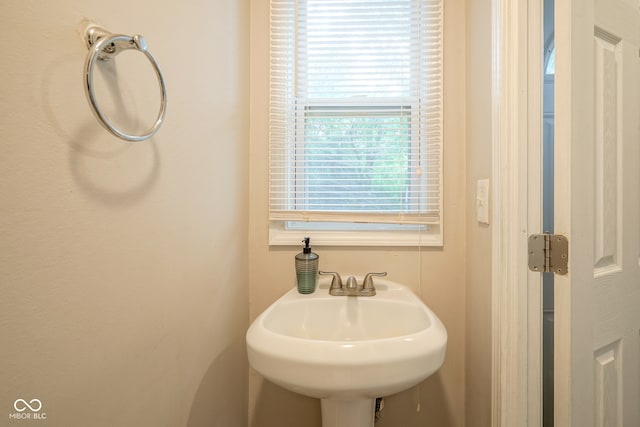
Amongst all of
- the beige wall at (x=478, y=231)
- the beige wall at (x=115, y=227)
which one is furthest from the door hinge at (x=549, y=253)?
the beige wall at (x=115, y=227)

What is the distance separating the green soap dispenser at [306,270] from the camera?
3.22 ft

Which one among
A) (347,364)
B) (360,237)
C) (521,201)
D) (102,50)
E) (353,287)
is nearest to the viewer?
(102,50)

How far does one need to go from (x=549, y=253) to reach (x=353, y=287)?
22.9 inches

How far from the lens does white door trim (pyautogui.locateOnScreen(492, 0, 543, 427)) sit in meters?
0.71

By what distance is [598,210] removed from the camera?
663 millimetres

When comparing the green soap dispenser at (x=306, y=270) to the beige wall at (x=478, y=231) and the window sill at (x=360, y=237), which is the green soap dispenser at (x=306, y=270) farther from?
the beige wall at (x=478, y=231)

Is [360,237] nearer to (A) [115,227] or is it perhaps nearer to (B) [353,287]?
(B) [353,287]

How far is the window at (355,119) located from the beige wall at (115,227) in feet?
0.89

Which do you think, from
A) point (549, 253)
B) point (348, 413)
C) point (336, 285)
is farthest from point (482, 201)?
point (348, 413)

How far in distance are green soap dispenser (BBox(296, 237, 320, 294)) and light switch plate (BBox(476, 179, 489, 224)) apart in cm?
59

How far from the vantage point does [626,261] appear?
0.71 m

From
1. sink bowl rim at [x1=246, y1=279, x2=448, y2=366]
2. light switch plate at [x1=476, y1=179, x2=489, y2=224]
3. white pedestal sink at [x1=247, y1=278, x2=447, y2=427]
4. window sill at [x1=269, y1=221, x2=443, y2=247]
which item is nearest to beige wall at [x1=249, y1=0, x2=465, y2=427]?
window sill at [x1=269, y1=221, x2=443, y2=247]

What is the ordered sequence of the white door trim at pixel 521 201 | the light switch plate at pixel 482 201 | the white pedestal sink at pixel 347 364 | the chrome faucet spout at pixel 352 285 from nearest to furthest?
the white pedestal sink at pixel 347 364
the white door trim at pixel 521 201
the light switch plate at pixel 482 201
the chrome faucet spout at pixel 352 285

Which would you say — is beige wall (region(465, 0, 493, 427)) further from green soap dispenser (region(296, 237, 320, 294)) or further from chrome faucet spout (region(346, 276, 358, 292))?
green soap dispenser (region(296, 237, 320, 294))
